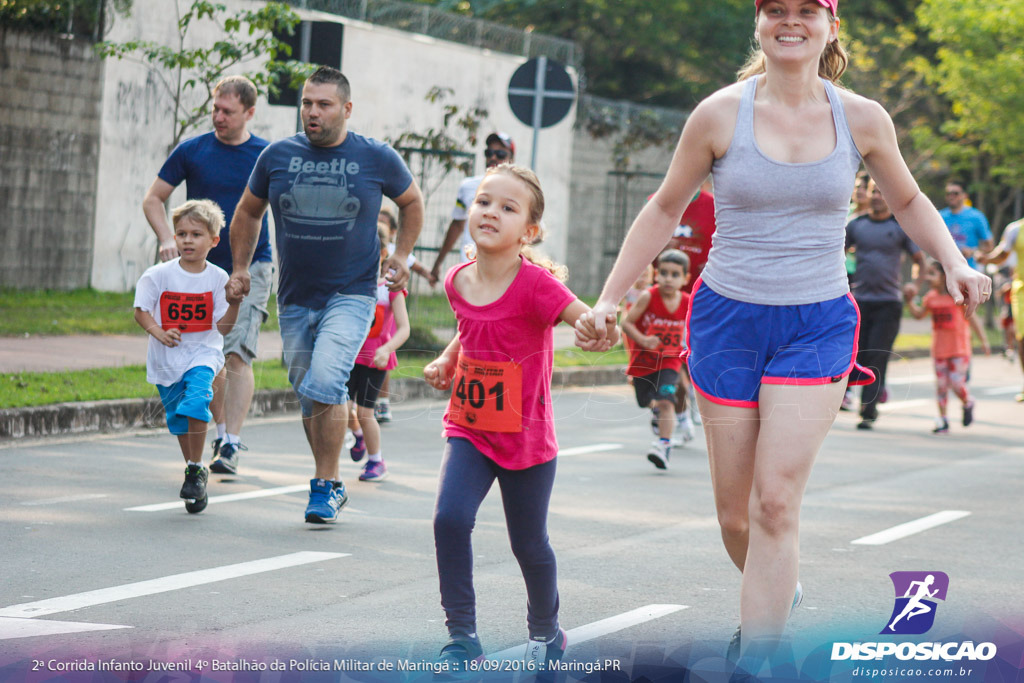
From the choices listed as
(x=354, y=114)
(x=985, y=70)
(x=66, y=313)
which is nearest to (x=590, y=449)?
(x=66, y=313)

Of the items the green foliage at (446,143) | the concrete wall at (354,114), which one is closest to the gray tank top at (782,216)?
the green foliage at (446,143)

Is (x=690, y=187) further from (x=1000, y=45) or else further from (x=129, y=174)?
(x=1000, y=45)

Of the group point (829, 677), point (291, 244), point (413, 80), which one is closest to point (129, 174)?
point (413, 80)

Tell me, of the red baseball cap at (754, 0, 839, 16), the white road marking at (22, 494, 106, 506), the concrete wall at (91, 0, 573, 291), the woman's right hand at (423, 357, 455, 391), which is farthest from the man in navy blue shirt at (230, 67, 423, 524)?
the concrete wall at (91, 0, 573, 291)

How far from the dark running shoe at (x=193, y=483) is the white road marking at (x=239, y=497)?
0.90 ft

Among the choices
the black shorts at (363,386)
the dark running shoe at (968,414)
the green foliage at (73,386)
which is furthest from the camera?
the dark running shoe at (968,414)

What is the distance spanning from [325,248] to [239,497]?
152 centimetres

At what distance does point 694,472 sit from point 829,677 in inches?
202

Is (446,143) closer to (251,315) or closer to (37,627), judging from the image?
(251,315)

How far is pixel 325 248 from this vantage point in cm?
684

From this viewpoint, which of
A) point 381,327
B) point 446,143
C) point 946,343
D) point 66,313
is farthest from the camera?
point 446,143

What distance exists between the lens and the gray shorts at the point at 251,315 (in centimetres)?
827

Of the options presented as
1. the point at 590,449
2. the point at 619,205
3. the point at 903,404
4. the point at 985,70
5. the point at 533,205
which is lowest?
the point at 903,404

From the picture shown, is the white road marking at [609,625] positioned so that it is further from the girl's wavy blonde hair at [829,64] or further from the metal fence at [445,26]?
the metal fence at [445,26]
